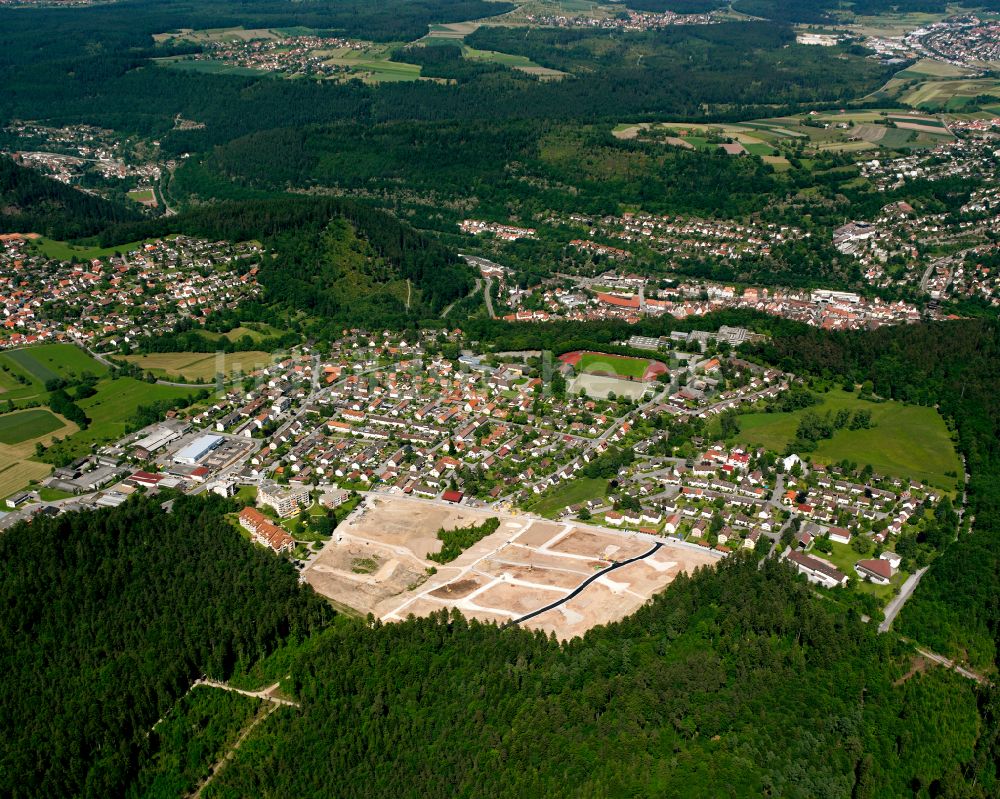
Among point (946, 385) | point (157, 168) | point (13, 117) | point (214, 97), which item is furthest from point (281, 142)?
point (946, 385)

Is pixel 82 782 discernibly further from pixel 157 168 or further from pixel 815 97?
pixel 815 97

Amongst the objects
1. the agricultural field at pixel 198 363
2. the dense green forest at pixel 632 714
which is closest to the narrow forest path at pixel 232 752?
the dense green forest at pixel 632 714

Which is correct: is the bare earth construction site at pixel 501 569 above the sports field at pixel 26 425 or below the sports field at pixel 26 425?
below

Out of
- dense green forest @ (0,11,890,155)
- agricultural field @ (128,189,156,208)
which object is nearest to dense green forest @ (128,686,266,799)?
agricultural field @ (128,189,156,208)

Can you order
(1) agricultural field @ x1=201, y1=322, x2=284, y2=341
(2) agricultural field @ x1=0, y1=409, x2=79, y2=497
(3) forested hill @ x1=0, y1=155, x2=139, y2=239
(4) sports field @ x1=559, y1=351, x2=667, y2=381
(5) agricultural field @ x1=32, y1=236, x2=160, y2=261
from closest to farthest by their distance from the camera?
(2) agricultural field @ x1=0, y1=409, x2=79, y2=497 → (4) sports field @ x1=559, y1=351, x2=667, y2=381 → (1) agricultural field @ x1=201, y1=322, x2=284, y2=341 → (5) agricultural field @ x1=32, y1=236, x2=160, y2=261 → (3) forested hill @ x1=0, y1=155, x2=139, y2=239

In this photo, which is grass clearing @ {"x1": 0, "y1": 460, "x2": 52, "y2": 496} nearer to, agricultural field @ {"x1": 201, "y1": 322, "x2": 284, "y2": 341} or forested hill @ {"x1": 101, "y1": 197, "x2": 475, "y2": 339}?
agricultural field @ {"x1": 201, "y1": 322, "x2": 284, "y2": 341}

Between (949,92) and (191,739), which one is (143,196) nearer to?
(191,739)

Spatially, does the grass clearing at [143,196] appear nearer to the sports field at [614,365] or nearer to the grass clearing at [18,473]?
the grass clearing at [18,473]
